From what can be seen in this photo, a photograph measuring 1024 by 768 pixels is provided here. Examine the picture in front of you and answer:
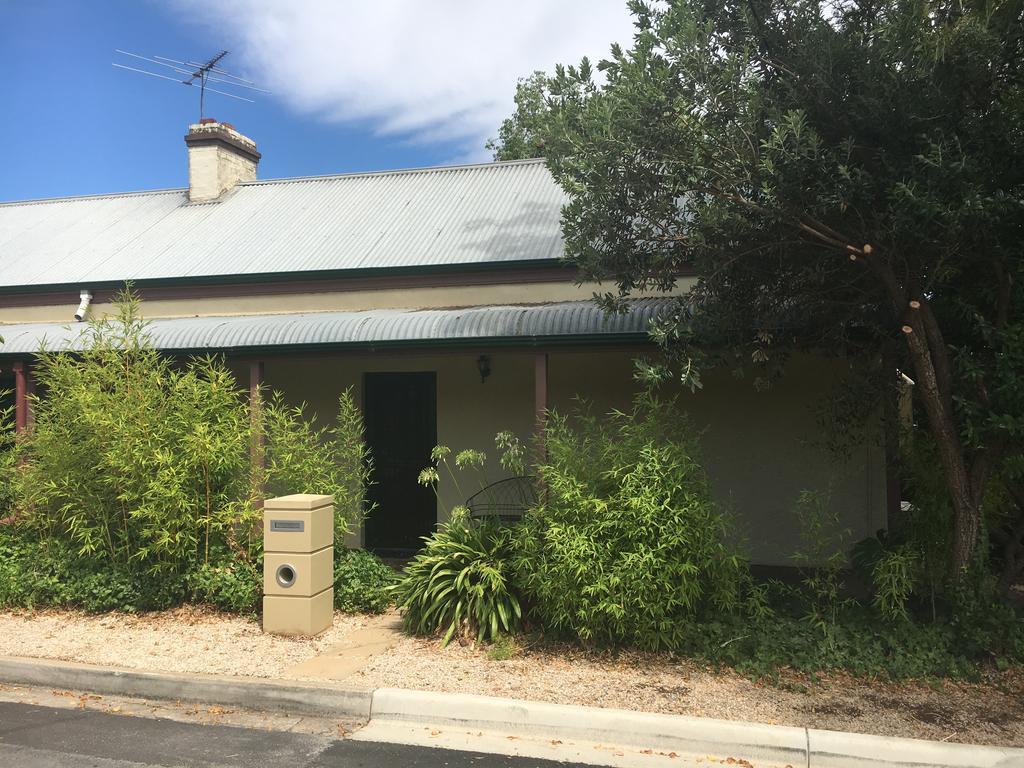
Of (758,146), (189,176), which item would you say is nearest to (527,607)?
(758,146)

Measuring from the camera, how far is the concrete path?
587 cm

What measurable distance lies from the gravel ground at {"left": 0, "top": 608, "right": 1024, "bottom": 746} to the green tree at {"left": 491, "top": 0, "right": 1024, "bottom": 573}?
1.53 meters

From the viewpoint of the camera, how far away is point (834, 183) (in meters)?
5.68

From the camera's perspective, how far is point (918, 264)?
6086 mm

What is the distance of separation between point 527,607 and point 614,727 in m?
1.89

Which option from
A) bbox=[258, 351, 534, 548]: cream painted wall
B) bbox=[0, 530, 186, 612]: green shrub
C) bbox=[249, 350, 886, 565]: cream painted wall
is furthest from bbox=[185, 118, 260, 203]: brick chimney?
bbox=[0, 530, 186, 612]: green shrub

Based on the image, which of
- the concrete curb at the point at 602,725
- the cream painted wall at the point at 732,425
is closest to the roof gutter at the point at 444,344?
the cream painted wall at the point at 732,425

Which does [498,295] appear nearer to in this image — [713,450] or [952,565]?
[713,450]

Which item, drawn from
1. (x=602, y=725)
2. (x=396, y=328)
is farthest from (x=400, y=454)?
(x=602, y=725)

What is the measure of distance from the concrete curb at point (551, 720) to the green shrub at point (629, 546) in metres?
0.99

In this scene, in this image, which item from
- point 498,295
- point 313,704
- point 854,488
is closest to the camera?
point 313,704

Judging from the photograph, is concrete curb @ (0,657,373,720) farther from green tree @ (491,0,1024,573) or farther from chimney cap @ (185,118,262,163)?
chimney cap @ (185,118,262,163)

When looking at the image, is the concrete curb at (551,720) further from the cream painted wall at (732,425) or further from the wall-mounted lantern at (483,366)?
the wall-mounted lantern at (483,366)

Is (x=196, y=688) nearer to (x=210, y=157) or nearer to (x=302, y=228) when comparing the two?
(x=302, y=228)
